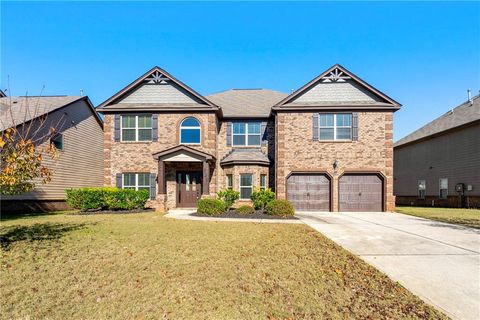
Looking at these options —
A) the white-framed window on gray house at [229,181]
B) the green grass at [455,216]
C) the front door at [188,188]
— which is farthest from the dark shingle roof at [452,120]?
the front door at [188,188]

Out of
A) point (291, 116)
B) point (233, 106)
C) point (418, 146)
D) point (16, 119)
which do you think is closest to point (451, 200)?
point (418, 146)

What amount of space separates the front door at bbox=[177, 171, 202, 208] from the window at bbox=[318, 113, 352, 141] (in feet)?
29.4

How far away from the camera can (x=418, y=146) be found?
2766cm

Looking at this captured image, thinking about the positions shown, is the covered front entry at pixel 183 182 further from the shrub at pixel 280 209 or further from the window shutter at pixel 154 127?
the shrub at pixel 280 209

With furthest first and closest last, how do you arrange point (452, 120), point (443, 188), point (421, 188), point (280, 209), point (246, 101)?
point (421, 188)
point (452, 120)
point (443, 188)
point (246, 101)
point (280, 209)

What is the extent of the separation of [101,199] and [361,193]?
1621cm

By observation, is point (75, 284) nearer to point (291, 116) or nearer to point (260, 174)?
point (260, 174)

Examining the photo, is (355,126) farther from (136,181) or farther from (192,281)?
(192,281)

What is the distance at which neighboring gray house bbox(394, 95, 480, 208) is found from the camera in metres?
21.2

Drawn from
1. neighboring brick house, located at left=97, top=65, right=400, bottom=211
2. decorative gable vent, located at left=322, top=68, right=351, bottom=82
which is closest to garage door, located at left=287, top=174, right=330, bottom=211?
neighboring brick house, located at left=97, top=65, right=400, bottom=211

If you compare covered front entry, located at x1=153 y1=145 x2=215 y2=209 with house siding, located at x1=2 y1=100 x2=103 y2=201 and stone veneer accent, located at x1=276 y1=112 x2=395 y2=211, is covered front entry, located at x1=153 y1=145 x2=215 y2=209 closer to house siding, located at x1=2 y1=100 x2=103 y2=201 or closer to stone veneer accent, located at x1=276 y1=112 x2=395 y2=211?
stone veneer accent, located at x1=276 y1=112 x2=395 y2=211

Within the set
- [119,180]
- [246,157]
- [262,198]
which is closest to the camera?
A: [262,198]

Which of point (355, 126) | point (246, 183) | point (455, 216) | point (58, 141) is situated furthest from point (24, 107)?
point (455, 216)

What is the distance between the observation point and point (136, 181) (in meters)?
18.0
